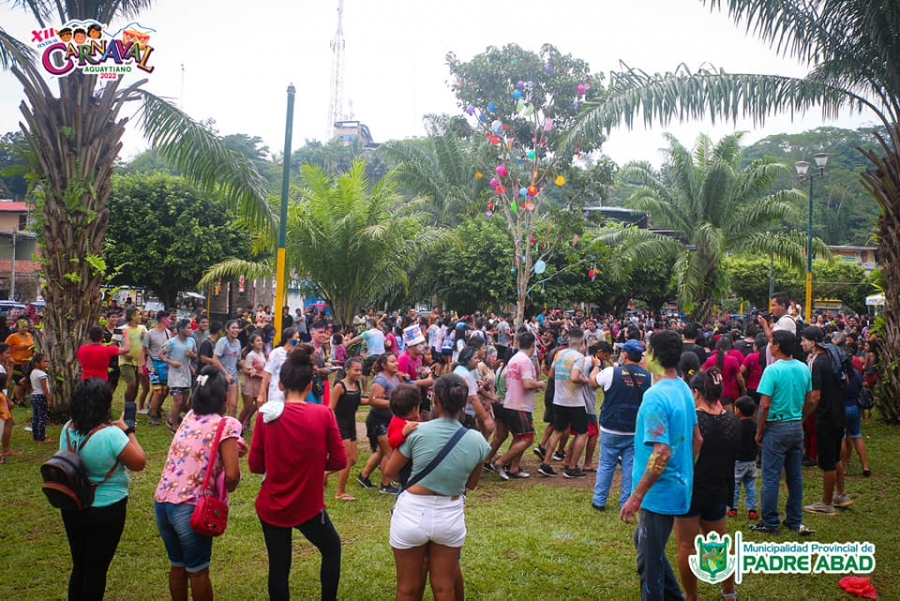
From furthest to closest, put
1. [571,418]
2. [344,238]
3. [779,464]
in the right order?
[344,238]
[571,418]
[779,464]

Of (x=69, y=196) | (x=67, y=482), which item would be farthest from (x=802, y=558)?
(x=69, y=196)

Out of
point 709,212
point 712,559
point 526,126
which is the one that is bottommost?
point 712,559

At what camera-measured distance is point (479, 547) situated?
584cm

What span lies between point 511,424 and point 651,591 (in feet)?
13.6

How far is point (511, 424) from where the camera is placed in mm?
8109

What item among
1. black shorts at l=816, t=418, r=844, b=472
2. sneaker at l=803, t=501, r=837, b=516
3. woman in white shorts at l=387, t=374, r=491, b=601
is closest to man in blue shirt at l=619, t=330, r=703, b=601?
woman in white shorts at l=387, t=374, r=491, b=601

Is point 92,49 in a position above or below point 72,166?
above

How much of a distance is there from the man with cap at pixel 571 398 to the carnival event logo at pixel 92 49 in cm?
747

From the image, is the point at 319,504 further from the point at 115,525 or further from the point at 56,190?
the point at 56,190

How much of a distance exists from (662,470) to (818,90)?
912cm

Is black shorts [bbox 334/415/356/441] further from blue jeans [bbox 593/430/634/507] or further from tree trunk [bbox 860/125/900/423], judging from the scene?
tree trunk [bbox 860/125/900/423]

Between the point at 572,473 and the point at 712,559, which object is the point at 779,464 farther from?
the point at 572,473

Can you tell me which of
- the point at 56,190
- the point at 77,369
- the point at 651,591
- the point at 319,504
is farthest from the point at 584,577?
the point at 56,190

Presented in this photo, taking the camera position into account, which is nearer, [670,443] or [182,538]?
[182,538]
